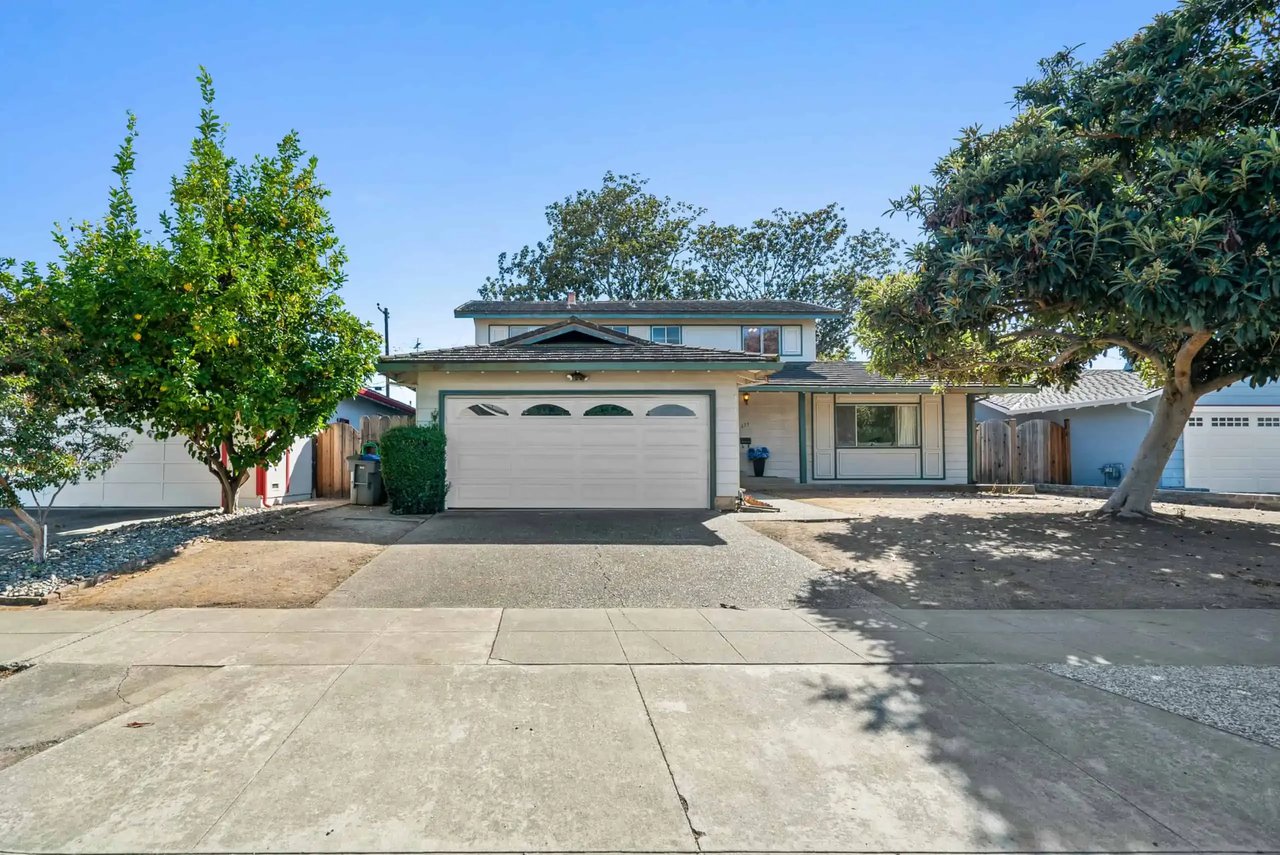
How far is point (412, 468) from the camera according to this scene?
1184 centimetres

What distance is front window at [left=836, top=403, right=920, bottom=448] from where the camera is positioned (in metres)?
18.9

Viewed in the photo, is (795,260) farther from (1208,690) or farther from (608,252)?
(1208,690)

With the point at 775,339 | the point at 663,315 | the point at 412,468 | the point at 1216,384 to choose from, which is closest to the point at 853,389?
the point at 775,339

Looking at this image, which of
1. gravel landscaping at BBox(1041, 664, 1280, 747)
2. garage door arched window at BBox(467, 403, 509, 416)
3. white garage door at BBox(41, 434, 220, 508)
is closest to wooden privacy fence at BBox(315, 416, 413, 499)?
white garage door at BBox(41, 434, 220, 508)

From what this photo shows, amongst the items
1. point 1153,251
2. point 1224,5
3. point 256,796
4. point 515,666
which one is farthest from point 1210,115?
point 256,796

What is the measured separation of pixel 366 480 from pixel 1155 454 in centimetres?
1562

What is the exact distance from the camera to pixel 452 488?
12625 mm

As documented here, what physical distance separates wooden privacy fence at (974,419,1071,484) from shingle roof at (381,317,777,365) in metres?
11.8

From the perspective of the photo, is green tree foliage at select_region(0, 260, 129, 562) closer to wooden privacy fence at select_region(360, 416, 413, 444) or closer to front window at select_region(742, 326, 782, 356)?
wooden privacy fence at select_region(360, 416, 413, 444)

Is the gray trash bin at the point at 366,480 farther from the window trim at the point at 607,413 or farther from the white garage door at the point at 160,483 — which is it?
the window trim at the point at 607,413

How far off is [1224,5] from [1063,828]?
12.5 meters

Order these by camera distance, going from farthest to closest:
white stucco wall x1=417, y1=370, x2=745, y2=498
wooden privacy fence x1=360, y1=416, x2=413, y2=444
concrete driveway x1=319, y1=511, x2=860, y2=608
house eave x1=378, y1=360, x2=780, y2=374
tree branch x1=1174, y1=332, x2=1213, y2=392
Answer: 1. wooden privacy fence x1=360, y1=416, x2=413, y2=444
2. white stucco wall x1=417, y1=370, x2=745, y2=498
3. house eave x1=378, y1=360, x2=780, y2=374
4. tree branch x1=1174, y1=332, x2=1213, y2=392
5. concrete driveway x1=319, y1=511, x2=860, y2=608

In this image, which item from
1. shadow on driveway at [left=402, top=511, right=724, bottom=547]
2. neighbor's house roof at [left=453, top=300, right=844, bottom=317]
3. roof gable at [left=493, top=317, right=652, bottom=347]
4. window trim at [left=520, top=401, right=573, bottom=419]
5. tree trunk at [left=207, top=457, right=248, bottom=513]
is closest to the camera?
shadow on driveway at [left=402, top=511, right=724, bottom=547]

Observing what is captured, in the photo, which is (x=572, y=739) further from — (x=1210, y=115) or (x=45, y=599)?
(x=1210, y=115)
